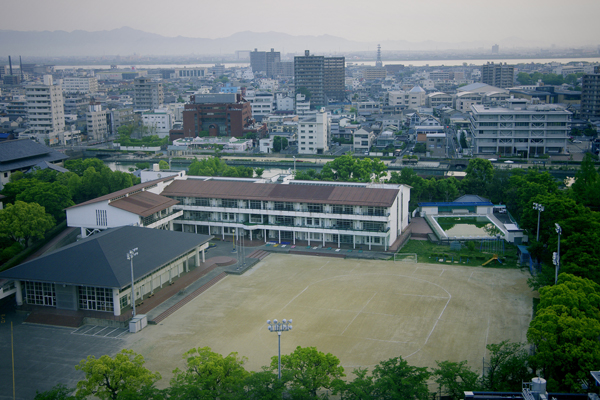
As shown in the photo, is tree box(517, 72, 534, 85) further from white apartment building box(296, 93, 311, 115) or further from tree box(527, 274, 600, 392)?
tree box(527, 274, 600, 392)

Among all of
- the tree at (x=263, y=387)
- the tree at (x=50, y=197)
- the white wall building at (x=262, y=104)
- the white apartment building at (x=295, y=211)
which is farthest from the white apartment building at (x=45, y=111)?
the tree at (x=263, y=387)

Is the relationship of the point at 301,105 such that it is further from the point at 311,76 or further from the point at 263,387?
the point at 263,387

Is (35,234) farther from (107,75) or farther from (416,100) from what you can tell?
(107,75)

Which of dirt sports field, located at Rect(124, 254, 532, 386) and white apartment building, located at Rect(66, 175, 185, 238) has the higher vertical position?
white apartment building, located at Rect(66, 175, 185, 238)

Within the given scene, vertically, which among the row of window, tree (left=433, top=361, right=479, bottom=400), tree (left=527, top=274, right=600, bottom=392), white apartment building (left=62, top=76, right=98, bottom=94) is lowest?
tree (left=433, top=361, right=479, bottom=400)

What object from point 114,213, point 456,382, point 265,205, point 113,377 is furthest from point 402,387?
point 114,213

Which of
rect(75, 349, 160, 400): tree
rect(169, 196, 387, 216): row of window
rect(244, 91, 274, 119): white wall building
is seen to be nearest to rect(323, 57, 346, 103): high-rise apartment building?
rect(244, 91, 274, 119): white wall building
